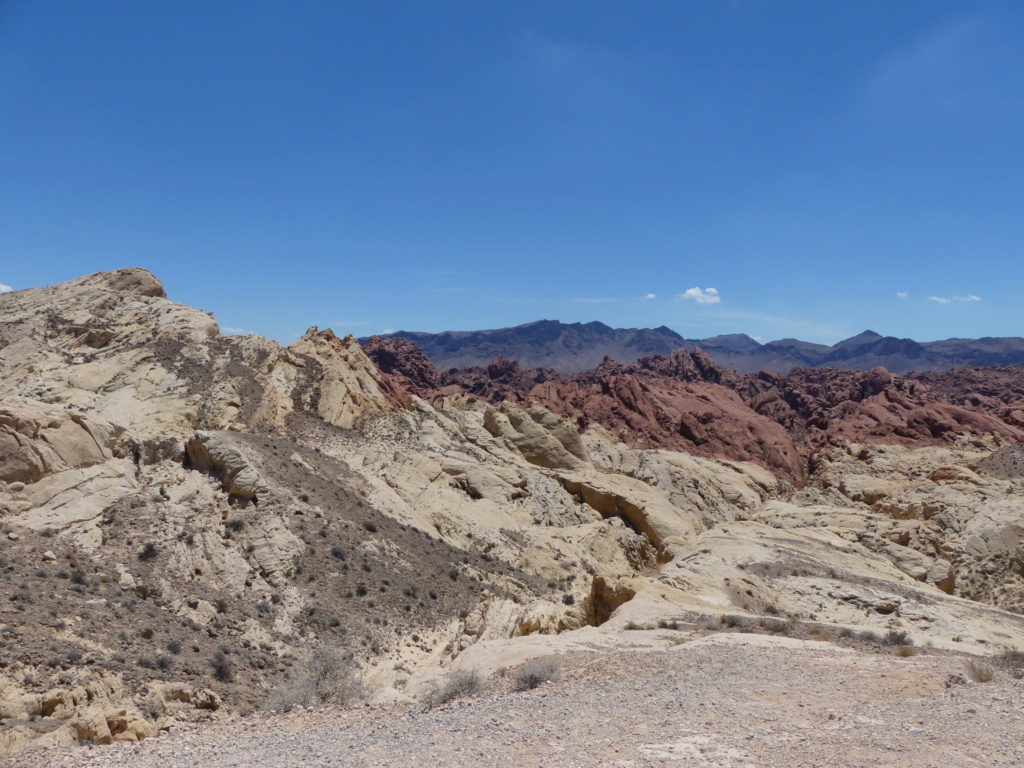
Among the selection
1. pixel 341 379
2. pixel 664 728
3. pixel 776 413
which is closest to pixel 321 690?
pixel 664 728

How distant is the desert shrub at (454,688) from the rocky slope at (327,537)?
2.31ft

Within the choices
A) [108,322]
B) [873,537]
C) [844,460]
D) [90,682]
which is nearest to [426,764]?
[90,682]

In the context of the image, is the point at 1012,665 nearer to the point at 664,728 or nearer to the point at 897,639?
the point at 897,639

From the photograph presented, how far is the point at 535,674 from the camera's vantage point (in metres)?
11.8

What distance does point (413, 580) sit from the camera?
23.6m

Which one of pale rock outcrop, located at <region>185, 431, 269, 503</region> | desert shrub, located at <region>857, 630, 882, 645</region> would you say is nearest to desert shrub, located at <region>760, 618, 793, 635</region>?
desert shrub, located at <region>857, 630, 882, 645</region>

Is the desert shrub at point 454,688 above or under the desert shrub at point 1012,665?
above

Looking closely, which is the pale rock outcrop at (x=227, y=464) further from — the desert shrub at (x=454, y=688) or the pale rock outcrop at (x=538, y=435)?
the pale rock outcrop at (x=538, y=435)

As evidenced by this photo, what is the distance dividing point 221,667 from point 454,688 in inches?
249

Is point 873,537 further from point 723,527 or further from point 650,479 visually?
point 650,479

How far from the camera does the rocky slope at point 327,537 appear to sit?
47.6ft

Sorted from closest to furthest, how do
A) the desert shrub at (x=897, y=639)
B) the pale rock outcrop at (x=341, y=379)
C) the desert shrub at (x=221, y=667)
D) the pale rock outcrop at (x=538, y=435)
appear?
1. the desert shrub at (x=221, y=667)
2. the desert shrub at (x=897, y=639)
3. the pale rock outcrop at (x=341, y=379)
4. the pale rock outcrop at (x=538, y=435)

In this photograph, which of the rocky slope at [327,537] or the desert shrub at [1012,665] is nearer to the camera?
the desert shrub at [1012,665]

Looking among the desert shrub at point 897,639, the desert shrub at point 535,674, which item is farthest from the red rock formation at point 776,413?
the desert shrub at point 535,674
